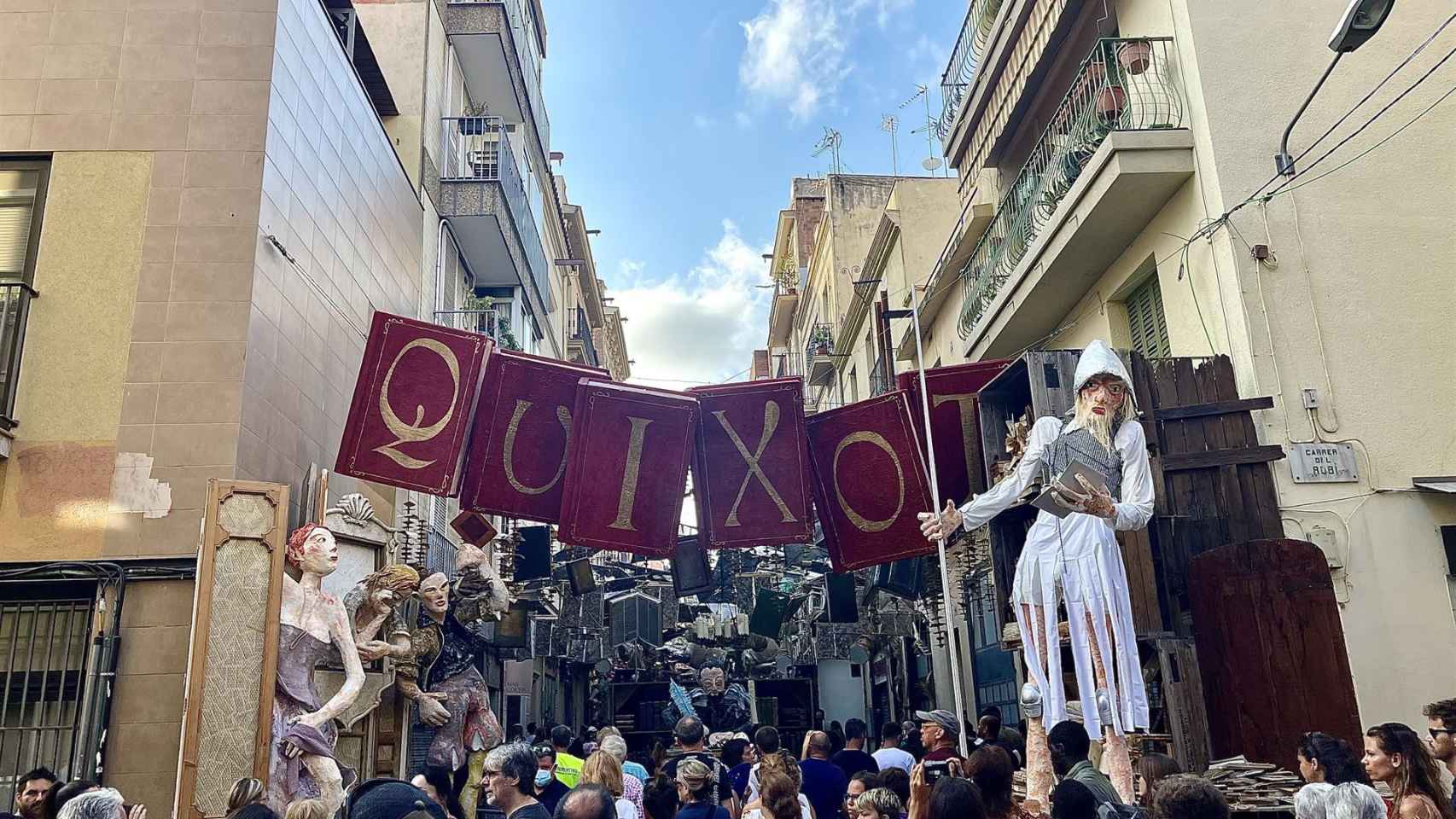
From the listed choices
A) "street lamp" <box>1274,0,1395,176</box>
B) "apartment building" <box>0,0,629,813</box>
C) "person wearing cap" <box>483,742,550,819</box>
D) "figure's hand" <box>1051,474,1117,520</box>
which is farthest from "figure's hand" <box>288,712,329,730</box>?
"street lamp" <box>1274,0,1395,176</box>

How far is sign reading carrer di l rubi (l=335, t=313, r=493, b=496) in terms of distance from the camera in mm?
9664

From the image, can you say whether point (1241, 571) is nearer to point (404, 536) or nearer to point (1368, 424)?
point (1368, 424)

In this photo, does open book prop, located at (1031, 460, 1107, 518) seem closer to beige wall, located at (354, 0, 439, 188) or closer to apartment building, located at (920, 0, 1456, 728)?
apartment building, located at (920, 0, 1456, 728)

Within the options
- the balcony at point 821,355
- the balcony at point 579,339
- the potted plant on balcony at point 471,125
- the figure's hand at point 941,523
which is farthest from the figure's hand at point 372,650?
the balcony at point 579,339

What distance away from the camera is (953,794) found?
3.92 metres

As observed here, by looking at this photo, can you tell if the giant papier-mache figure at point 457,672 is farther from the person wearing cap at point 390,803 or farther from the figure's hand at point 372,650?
the person wearing cap at point 390,803

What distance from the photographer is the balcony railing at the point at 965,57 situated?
14984mm

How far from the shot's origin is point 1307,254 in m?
9.48

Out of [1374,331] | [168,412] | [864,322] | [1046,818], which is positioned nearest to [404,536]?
[168,412]

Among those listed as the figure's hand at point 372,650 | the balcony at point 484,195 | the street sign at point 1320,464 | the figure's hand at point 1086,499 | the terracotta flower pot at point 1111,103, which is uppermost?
the balcony at point 484,195

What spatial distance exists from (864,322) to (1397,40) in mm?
16663

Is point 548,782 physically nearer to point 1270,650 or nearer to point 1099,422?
point 1099,422

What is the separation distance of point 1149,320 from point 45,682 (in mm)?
10566

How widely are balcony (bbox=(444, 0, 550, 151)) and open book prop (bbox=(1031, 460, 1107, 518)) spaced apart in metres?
14.0
